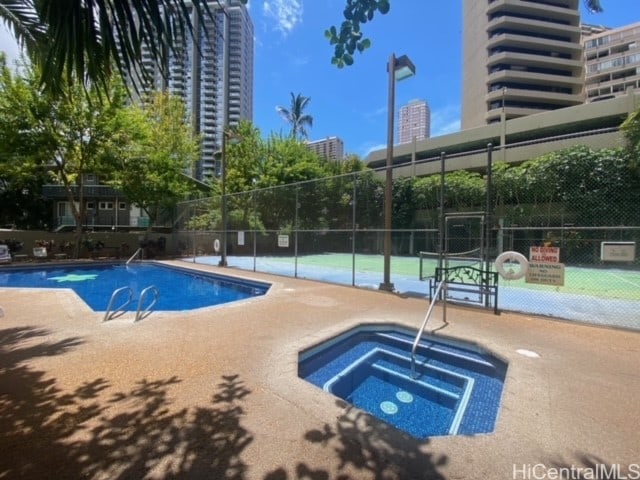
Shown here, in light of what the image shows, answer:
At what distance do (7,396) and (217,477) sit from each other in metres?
2.46

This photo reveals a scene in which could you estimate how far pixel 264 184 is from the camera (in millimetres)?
22188

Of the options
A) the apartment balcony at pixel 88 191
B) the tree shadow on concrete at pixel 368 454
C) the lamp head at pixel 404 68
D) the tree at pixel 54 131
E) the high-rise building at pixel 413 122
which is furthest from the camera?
the high-rise building at pixel 413 122

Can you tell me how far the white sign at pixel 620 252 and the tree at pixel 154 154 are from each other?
16.6m

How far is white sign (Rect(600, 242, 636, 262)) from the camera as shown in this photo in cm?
542

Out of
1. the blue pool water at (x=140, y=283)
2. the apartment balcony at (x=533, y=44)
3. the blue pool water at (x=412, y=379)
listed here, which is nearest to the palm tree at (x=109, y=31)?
the blue pool water at (x=412, y=379)

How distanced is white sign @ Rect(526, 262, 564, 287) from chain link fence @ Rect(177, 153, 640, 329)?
2057mm

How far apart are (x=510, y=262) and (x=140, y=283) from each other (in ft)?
37.5

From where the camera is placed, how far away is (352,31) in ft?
6.53

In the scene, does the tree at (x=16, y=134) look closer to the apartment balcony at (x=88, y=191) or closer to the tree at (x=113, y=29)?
the apartment balcony at (x=88, y=191)

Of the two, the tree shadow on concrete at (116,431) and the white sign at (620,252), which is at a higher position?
the white sign at (620,252)

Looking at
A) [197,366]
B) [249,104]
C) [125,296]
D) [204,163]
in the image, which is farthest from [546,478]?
[204,163]

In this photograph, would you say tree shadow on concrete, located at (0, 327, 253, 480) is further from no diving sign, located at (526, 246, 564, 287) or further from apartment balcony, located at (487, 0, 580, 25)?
apartment balcony, located at (487, 0, 580, 25)

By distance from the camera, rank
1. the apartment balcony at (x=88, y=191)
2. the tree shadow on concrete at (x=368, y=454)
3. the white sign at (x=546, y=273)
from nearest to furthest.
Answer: the tree shadow on concrete at (x=368, y=454) < the white sign at (x=546, y=273) < the apartment balcony at (x=88, y=191)

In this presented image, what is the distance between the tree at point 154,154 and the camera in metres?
16.8
